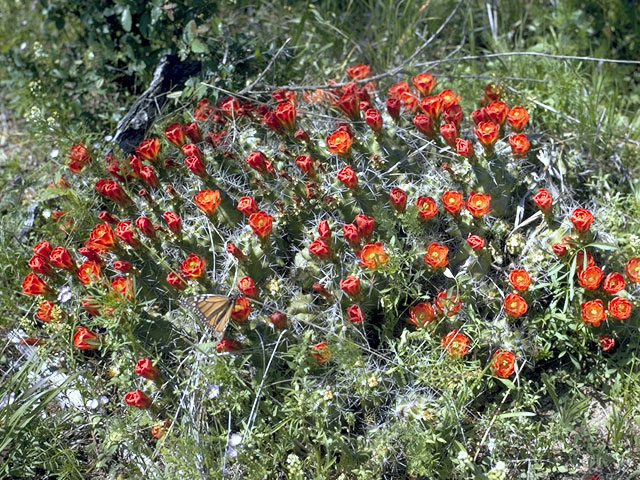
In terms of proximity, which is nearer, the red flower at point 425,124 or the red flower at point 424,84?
the red flower at point 425,124

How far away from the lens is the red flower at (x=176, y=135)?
3221 mm

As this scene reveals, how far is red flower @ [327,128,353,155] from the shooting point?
3.09 m

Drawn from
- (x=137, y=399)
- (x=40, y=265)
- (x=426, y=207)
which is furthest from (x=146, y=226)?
(x=426, y=207)

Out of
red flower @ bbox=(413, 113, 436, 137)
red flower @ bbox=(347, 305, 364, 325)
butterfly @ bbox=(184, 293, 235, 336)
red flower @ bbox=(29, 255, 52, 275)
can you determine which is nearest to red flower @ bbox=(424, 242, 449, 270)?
red flower @ bbox=(347, 305, 364, 325)

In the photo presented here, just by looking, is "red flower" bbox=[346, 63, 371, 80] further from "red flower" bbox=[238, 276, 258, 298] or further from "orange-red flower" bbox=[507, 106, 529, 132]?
"red flower" bbox=[238, 276, 258, 298]

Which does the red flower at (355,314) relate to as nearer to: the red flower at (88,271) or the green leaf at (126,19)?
the red flower at (88,271)

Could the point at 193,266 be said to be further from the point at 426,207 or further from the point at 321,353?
the point at 426,207

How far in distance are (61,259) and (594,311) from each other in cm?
205

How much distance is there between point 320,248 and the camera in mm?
2871

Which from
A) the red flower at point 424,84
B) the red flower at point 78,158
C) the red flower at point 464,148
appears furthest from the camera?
the red flower at point 424,84

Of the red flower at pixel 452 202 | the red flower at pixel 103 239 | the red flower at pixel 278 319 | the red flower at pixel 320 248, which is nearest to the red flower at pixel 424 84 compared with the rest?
the red flower at pixel 452 202

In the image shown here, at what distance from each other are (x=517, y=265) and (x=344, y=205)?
2.51ft

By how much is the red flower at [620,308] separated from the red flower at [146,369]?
1.73 meters

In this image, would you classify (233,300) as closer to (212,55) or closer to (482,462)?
(482,462)
